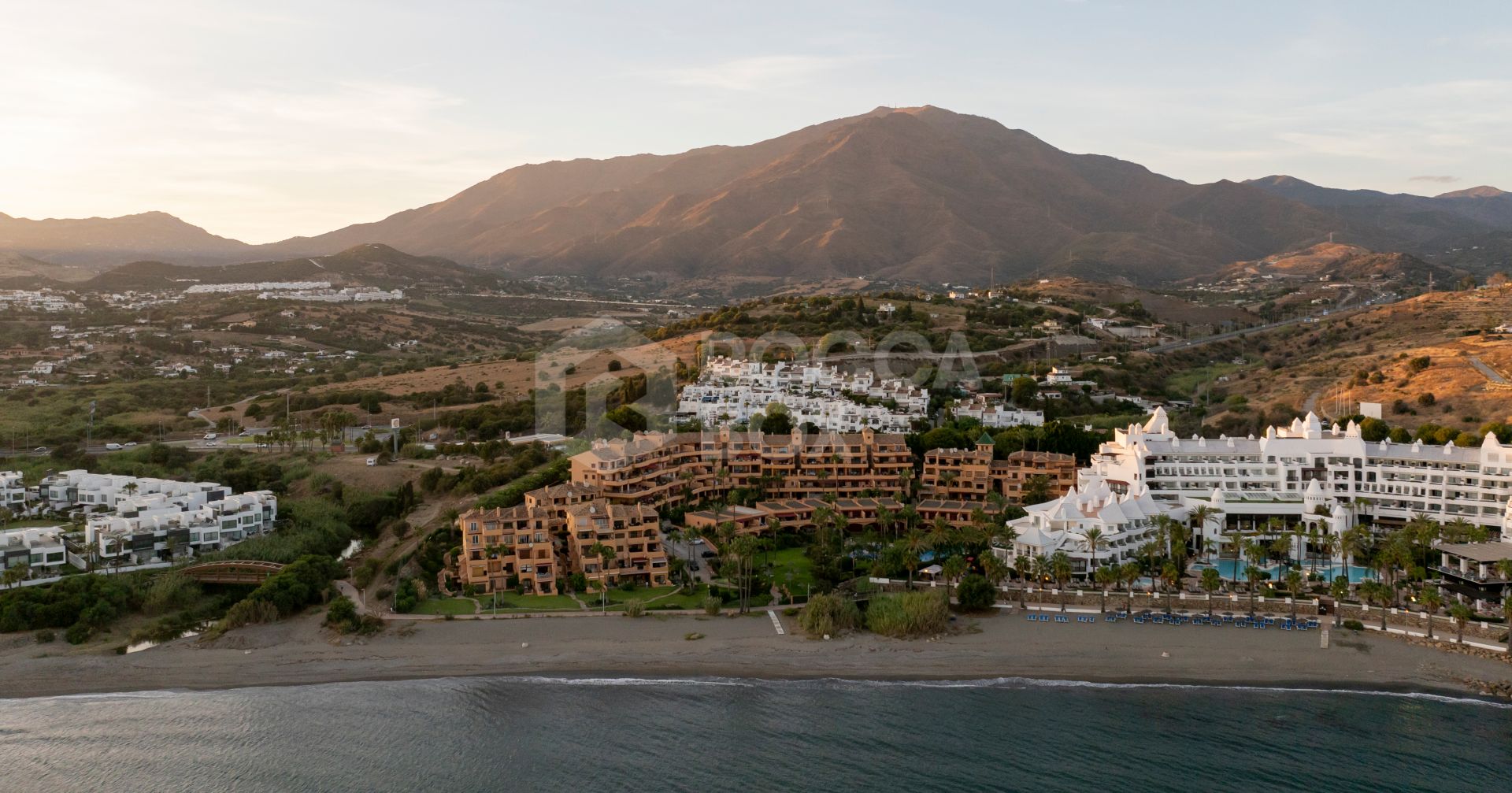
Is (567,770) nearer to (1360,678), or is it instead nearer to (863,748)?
(863,748)

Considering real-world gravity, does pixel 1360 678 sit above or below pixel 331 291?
below

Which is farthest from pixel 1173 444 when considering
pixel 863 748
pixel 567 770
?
pixel 567 770

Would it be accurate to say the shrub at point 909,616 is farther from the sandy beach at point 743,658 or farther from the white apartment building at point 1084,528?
the white apartment building at point 1084,528

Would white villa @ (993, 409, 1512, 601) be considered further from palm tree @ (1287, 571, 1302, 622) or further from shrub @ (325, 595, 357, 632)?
shrub @ (325, 595, 357, 632)

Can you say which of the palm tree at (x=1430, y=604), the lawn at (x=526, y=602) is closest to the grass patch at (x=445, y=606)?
the lawn at (x=526, y=602)

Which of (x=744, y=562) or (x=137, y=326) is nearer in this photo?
(x=744, y=562)

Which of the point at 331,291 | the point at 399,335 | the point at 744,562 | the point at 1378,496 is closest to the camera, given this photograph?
the point at 744,562

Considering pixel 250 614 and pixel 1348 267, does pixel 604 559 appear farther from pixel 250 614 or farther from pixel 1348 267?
pixel 1348 267

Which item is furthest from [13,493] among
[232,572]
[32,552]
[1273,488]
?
[1273,488]
